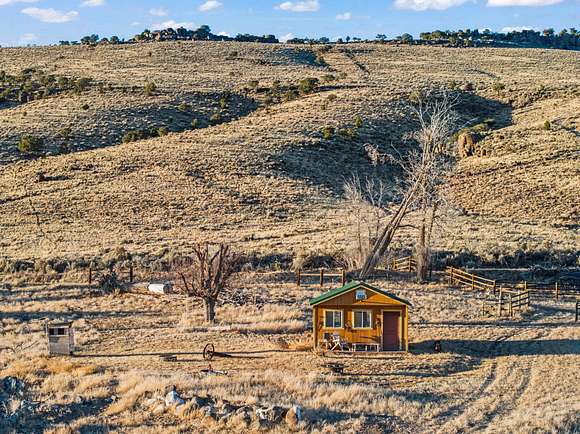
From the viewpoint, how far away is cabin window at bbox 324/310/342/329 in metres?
22.9

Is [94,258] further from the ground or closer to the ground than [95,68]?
closer to the ground

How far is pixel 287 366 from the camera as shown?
20859 millimetres

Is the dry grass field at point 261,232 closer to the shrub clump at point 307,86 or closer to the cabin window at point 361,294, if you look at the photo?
the shrub clump at point 307,86

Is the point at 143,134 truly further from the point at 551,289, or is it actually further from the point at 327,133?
the point at 551,289

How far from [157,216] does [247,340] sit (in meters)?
23.2

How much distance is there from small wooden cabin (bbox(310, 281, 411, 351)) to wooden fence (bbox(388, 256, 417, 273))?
11.9m

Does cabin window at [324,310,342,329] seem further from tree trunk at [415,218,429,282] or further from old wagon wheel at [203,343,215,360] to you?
tree trunk at [415,218,429,282]

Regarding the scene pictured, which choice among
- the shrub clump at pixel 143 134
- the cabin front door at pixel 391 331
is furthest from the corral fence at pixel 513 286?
the shrub clump at pixel 143 134

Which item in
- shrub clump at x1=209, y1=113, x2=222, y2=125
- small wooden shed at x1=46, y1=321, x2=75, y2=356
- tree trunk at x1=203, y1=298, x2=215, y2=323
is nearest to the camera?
small wooden shed at x1=46, y1=321, x2=75, y2=356

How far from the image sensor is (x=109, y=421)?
1609 cm

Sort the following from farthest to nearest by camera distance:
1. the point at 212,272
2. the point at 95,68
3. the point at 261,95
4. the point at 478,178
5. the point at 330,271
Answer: the point at 95,68
the point at 261,95
the point at 478,178
the point at 330,271
the point at 212,272

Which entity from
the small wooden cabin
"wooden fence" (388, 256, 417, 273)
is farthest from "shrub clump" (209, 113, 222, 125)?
the small wooden cabin

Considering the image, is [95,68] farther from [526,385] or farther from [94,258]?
[526,385]

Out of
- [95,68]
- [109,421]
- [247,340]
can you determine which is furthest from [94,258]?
[95,68]
